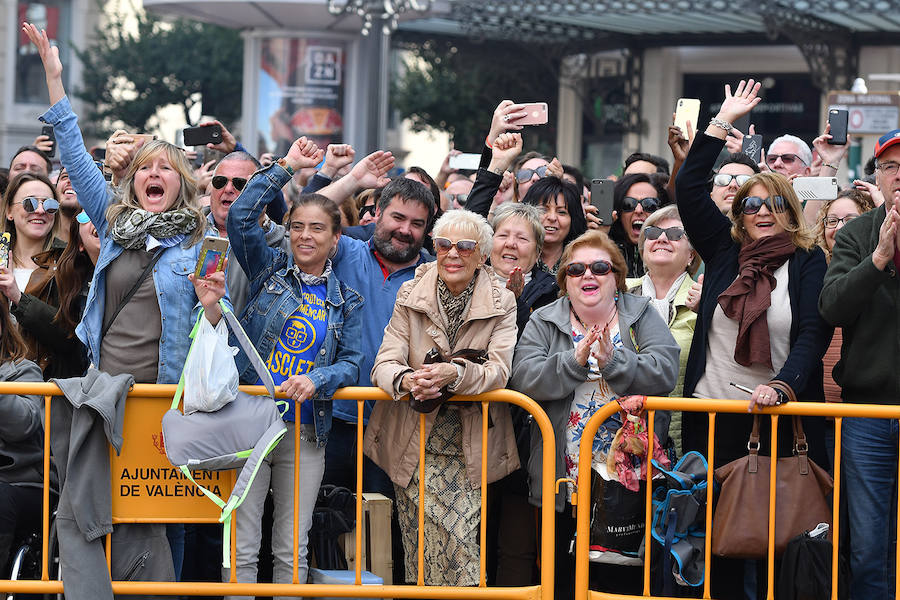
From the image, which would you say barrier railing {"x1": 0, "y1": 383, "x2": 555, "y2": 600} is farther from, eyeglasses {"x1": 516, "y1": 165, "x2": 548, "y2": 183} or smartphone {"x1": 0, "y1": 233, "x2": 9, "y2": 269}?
eyeglasses {"x1": 516, "y1": 165, "x2": 548, "y2": 183}

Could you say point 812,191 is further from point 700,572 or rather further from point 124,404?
point 124,404

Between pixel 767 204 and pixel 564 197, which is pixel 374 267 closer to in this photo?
pixel 564 197

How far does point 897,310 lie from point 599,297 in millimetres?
1209

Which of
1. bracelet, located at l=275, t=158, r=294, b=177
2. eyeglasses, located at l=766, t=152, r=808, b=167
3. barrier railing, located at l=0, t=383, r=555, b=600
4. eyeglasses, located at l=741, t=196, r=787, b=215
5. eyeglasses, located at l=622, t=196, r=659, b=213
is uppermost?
eyeglasses, located at l=766, t=152, r=808, b=167

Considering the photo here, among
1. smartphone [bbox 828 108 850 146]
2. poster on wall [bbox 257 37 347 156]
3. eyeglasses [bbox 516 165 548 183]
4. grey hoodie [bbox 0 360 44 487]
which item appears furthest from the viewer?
poster on wall [bbox 257 37 347 156]

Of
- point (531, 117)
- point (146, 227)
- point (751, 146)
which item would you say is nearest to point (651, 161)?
point (751, 146)

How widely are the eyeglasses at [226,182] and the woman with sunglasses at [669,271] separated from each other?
6.43ft

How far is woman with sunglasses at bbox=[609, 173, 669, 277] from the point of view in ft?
23.0

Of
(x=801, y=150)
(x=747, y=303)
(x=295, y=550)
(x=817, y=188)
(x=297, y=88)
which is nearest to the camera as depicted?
(x=295, y=550)

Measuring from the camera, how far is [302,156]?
5562 mm

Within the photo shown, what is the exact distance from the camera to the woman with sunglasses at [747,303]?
17.5 ft

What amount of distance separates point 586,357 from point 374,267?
4.26 ft

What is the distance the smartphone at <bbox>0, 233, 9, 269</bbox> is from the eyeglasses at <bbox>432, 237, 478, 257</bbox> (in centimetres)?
198

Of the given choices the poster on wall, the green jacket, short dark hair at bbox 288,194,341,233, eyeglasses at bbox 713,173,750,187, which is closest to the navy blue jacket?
the green jacket
